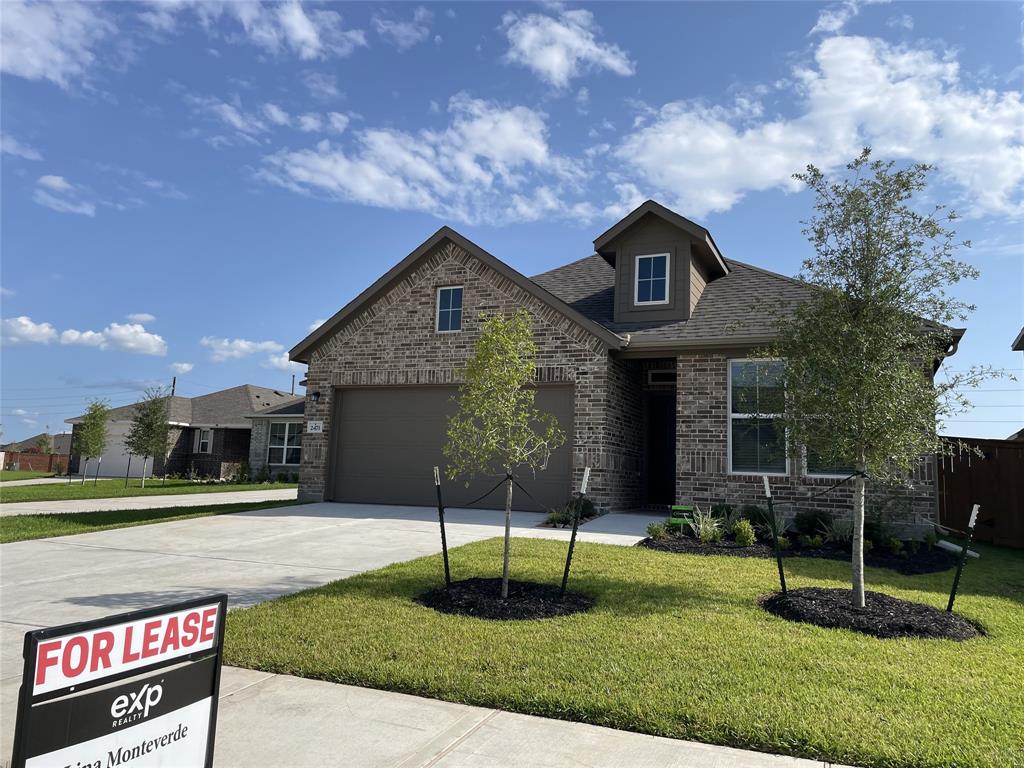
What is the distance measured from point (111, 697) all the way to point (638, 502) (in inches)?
543

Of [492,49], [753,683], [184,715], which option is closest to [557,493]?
[492,49]

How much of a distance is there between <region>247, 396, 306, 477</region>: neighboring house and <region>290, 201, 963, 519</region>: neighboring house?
13.9m

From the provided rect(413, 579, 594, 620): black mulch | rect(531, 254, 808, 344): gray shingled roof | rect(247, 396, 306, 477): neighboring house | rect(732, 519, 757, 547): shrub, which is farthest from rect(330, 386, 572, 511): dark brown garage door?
rect(247, 396, 306, 477): neighboring house

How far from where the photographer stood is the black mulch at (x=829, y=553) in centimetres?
895

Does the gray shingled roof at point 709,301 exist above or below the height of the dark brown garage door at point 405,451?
above

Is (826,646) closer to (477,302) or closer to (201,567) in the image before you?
(201,567)

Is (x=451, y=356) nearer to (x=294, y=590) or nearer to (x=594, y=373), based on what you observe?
(x=594, y=373)

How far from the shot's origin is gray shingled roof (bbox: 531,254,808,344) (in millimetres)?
12719

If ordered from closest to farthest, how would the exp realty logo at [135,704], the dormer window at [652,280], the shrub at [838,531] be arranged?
the exp realty logo at [135,704], the shrub at [838,531], the dormer window at [652,280]

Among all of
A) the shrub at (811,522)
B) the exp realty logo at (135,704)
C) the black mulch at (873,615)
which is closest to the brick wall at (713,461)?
the shrub at (811,522)

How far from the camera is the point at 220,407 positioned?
118 feet

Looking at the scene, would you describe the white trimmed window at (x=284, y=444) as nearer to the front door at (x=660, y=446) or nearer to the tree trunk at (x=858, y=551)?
the front door at (x=660, y=446)

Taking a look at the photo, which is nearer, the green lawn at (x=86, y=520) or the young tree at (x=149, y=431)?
the green lawn at (x=86, y=520)

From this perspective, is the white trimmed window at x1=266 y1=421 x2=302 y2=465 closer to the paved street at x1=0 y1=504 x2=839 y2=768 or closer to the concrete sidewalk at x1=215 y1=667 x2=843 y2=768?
the paved street at x1=0 y1=504 x2=839 y2=768
